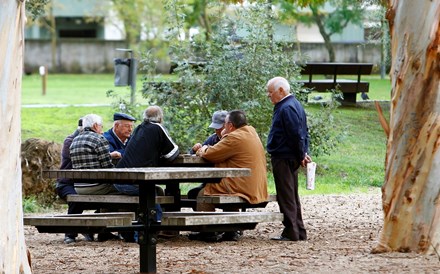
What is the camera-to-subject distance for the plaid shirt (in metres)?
11.9

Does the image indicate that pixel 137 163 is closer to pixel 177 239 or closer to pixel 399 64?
pixel 177 239

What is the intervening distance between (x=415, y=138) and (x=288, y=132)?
221 centimetres

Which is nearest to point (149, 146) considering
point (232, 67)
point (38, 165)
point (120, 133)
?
point (120, 133)

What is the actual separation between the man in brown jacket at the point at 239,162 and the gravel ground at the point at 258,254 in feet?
1.61

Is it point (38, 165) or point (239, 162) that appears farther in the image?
point (38, 165)

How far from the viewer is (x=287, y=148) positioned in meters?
→ 11.6

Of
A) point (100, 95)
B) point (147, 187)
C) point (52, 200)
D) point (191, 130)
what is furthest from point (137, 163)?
point (100, 95)

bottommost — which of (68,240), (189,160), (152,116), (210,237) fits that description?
(68,240)

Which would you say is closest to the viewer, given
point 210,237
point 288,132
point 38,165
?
point 288,132

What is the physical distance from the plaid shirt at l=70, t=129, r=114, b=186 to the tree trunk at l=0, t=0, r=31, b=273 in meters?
4.01

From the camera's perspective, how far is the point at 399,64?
973 cm

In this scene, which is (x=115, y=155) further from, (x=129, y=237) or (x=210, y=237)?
(x=210, y=237)

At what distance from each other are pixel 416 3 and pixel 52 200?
7.46 meters

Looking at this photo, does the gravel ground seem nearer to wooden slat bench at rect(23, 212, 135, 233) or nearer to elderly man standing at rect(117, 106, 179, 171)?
wooden slat bench at rect(23, 212, 135, 233)
